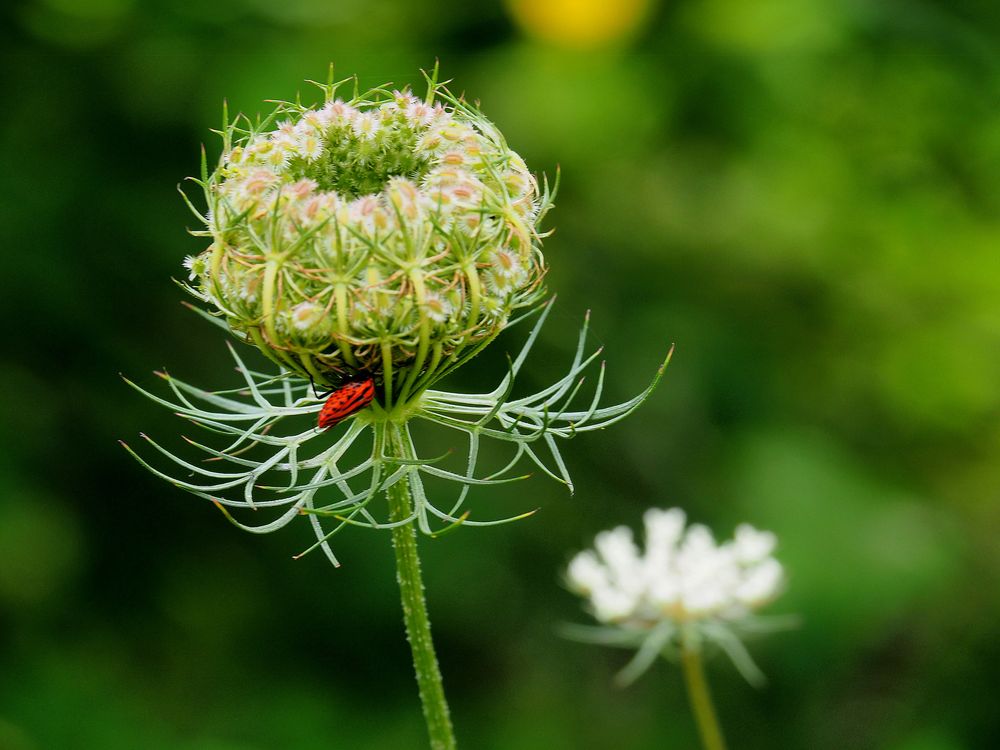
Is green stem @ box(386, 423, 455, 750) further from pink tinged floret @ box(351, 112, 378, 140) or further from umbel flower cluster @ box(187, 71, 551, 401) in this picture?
pink tinged floret @ box(351, 112, 378, 140)

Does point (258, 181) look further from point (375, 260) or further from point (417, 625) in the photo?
point (417, 625)

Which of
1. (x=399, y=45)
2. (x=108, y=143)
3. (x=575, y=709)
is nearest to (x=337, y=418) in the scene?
(x=399, y=45)

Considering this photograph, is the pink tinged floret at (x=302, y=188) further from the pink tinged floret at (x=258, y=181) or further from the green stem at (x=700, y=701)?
the green stem at (x=700, y=701)

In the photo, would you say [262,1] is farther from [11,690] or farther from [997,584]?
[997,584]

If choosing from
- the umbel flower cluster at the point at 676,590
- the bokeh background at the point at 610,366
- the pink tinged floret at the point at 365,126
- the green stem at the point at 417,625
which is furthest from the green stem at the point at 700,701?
the bokeh background at the point at 610,366

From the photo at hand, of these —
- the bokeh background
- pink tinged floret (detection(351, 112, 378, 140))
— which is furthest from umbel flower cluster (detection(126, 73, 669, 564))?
the bokeh background

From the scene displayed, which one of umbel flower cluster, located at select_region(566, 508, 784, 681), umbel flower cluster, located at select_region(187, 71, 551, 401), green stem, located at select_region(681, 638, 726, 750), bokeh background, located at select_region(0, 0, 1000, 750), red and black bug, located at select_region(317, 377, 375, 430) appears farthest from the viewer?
bokeh background, located at select_region(0, 0, 1000, 750)
